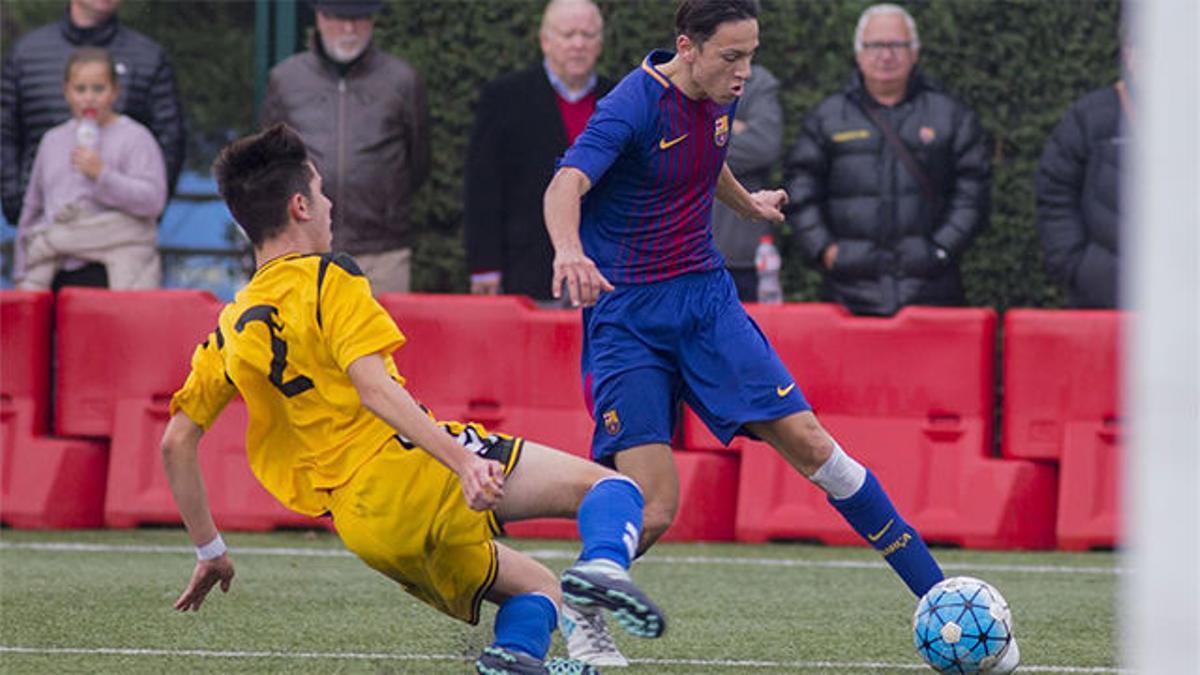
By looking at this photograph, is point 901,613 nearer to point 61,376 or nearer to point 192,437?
point 192,437

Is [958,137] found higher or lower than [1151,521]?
higher

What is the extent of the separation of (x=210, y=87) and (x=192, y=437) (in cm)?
897

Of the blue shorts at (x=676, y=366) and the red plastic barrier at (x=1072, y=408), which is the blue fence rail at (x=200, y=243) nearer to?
the red plastic barrier at (x=1072, y=408)

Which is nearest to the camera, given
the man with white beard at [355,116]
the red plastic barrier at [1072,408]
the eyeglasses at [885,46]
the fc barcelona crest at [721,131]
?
the fc barcelona crest at [721,131]

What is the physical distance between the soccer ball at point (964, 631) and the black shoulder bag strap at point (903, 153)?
4.85 meters

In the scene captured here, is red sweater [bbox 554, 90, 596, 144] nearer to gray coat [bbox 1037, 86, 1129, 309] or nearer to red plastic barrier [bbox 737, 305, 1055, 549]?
red plastic barrier [bbox 737, 305, 1055, 549]

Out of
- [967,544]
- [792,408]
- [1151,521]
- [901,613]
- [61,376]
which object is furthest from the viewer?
[61,376]

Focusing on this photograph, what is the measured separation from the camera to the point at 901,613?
714 centimetres

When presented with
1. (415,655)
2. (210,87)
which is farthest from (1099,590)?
(210,87)

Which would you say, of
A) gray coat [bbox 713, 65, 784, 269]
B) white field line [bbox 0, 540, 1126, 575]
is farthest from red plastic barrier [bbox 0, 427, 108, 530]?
gray coat [bbox 713, 65, 784, 269]

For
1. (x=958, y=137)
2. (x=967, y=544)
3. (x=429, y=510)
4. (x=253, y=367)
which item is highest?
(x=958, y=137)

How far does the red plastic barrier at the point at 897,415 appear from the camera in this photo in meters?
9.55

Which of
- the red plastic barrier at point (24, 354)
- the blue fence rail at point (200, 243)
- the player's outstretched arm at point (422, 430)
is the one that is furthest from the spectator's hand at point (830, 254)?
the player's outstretched arm at point (422, 430)

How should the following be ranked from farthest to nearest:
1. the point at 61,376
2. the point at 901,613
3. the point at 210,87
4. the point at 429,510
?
1. the point at 210,87
2. the point at 61,376
3. the point at 901,613
4. the point at 429,510
